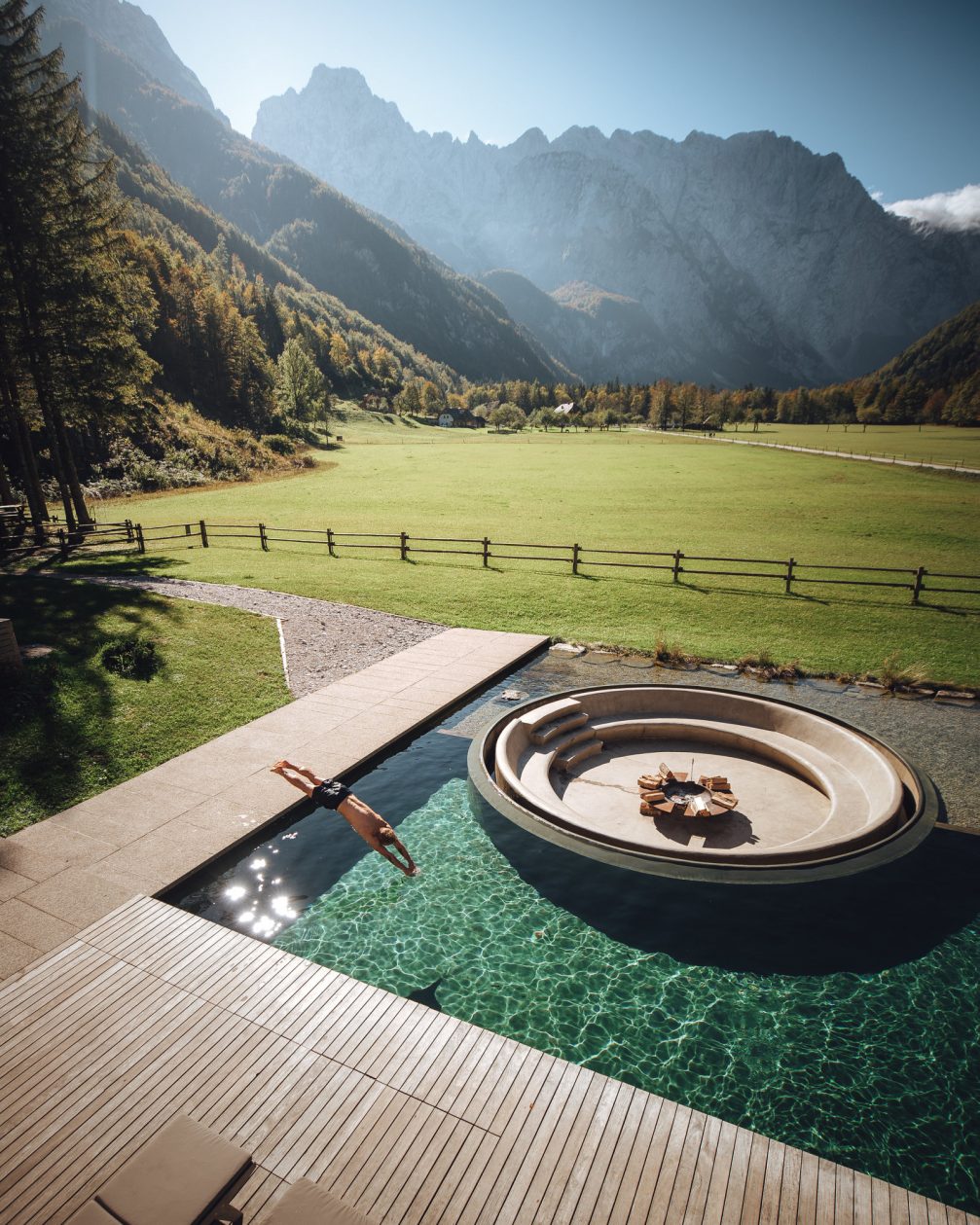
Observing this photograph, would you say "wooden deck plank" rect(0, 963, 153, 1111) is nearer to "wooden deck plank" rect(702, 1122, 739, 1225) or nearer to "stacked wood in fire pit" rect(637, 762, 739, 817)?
"wooden deck plank" rect(702, 1122, 739, 1225)

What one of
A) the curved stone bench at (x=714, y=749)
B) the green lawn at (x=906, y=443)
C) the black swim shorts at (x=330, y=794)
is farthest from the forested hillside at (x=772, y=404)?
the black swim shorts at (x=330, y=794)

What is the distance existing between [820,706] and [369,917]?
1261 cm

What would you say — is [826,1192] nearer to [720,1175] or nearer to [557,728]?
[720,1175]

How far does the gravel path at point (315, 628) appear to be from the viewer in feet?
60.5

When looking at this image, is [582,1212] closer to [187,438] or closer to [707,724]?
[707,724]

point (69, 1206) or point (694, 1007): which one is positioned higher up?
point (69, 1206)

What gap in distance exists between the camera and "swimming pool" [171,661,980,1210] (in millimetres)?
6676

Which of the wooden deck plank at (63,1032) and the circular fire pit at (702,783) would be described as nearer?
the wooden deck plank at (63,1032)

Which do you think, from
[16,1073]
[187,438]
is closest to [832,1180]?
[16,1073]

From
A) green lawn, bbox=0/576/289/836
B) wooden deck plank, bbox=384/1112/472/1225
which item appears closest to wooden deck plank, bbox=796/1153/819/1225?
wooden deck plank, bbox=384/1112/472/1225

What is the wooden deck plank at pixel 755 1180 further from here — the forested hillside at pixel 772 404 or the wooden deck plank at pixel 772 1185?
the forested hillside at pixel 772 404

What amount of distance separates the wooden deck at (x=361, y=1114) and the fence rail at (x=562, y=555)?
832 inches

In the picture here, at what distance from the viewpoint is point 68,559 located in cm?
2908

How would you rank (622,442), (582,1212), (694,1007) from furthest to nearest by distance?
1. (622,442)
2. (694,1007)
3. (582,1212)
